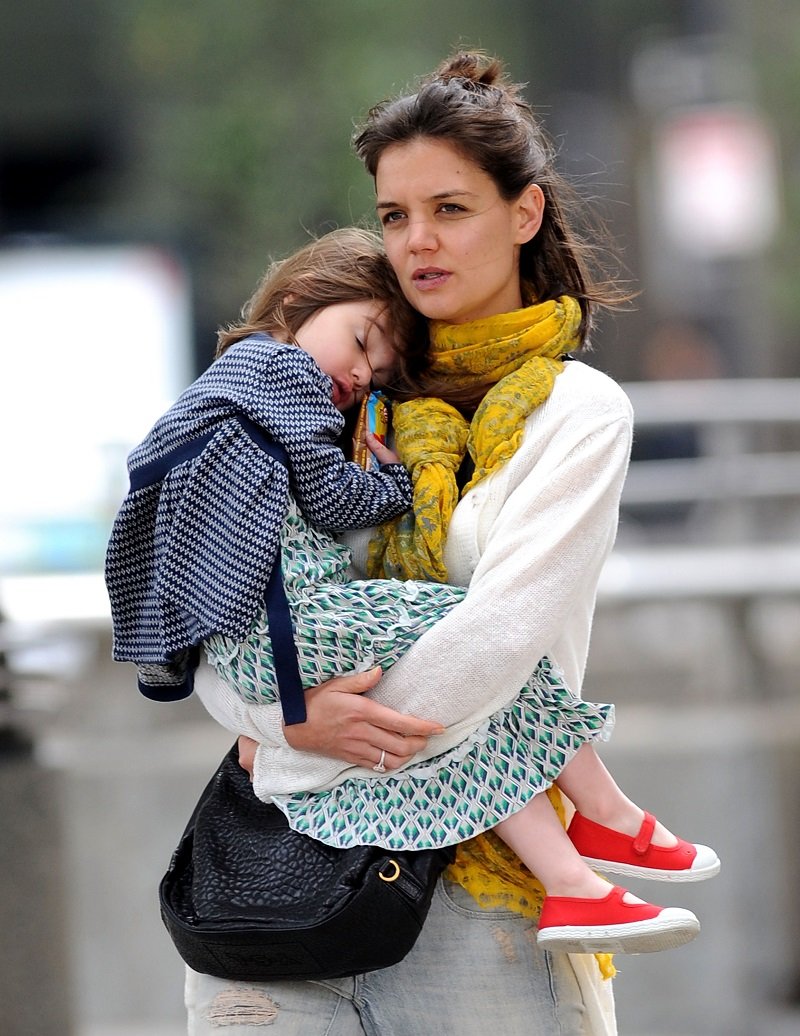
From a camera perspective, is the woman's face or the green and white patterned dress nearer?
the green and white patterned dress

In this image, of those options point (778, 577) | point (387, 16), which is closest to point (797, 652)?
point (778, 577)

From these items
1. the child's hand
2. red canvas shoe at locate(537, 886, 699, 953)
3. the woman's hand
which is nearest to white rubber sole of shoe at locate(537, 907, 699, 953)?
red canvas shoe at locate(537, 886, 699, 953)

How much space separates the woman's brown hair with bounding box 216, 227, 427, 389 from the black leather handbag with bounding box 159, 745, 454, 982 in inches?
26.3

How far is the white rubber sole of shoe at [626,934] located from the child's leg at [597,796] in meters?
0.19

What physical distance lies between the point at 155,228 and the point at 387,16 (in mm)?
2535

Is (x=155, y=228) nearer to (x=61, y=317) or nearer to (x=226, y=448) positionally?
(x=61, y=317)

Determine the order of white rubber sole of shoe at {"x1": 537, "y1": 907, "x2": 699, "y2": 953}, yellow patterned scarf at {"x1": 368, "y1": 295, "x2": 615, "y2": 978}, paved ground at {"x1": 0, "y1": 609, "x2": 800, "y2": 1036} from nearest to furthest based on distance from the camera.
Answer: white rubber sole of shoe at {"x1": 537, "y1": 907, "x2": 699, "y2": 953} → yellow patterned scarf at {"x1": 368, "y1": 295, "x2": 615, "y2": 978} → paved ground at {"x1": 0, "y1": 609, "x2": 800, "y2": 1036}

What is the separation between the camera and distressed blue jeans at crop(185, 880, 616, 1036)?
7.18ft

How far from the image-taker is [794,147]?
13.4 m

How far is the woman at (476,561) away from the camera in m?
2.08

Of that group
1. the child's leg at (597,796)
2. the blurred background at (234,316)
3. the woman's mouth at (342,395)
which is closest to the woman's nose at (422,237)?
the woman's mouth at (342,395)

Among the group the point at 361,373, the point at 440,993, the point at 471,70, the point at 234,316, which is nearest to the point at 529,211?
the point at 471,70

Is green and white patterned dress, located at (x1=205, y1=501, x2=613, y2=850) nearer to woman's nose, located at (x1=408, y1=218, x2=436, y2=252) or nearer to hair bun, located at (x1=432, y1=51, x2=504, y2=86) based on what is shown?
woman's nose, located at (x1=408, y1=218, x2=436, y2=252)

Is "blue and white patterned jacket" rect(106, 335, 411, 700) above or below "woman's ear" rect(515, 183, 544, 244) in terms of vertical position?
below
